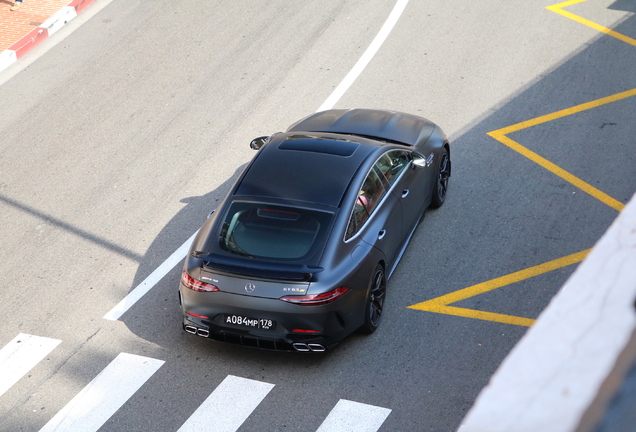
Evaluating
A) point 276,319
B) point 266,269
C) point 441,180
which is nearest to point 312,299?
point 276,319

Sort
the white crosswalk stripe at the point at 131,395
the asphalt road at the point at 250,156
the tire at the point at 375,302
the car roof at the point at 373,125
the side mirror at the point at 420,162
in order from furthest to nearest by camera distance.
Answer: the car roof at the point at 373,125, the side mirror at the point at 420,162, the tire at the point at 375,302, the asphalt road at the point at 250,156, the white crosswalk stripe at the point at 131,395

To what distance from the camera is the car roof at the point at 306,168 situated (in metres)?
7.88

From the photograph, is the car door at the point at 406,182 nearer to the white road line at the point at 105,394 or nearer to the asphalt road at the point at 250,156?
the asphalt road at the point at 250,156

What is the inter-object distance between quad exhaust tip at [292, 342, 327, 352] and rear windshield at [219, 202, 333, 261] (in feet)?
2.69

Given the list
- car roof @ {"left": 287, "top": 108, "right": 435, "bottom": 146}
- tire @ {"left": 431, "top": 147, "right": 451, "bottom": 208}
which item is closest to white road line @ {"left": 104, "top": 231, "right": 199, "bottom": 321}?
car roof @ {"left": 287, "top": 108, "right": 435, "bottom": 146}

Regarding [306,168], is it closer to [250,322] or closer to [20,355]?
[250,322]

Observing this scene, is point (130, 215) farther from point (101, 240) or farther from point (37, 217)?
point (37, 217)

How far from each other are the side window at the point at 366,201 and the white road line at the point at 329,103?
8.42 ft

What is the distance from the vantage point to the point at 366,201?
8.03m

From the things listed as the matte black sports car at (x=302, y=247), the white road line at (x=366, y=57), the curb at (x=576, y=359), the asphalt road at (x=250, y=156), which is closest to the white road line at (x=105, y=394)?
the asphalt road at (x=250, y=156)

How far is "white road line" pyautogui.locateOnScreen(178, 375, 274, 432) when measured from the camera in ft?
22.9

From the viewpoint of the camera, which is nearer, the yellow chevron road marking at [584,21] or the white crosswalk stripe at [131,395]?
the white crosswalk stripe at [131,395]

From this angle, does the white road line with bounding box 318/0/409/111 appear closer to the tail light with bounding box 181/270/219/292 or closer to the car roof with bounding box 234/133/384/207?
the car roof with bounding box 234/133/384/207

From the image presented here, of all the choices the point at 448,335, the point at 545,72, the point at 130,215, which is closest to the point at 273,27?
the point at 545,72
